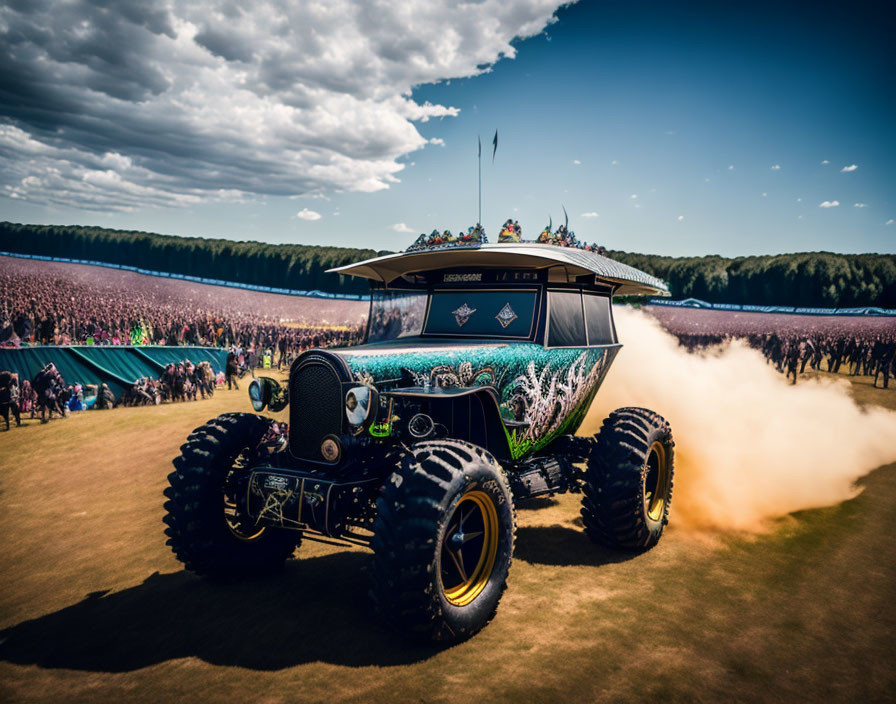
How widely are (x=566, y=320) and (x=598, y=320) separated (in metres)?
1.08

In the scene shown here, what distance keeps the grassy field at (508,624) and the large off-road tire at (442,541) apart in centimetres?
31

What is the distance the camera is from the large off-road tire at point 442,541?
12.1 ft

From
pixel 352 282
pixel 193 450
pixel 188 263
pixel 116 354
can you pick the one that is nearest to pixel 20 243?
pixel 188 263

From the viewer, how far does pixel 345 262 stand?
5750 cm

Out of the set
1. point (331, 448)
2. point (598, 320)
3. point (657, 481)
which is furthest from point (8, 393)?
point (657, 481)

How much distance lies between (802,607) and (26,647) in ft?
20.3

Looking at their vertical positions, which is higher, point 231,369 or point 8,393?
point 8,393

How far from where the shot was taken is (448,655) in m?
3.97

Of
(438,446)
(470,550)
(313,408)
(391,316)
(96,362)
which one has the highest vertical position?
(391,316)

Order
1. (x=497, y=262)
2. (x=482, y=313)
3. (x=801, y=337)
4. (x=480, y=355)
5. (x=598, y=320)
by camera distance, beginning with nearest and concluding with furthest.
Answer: (x=480, y=355), (x=497, y=262), (x=482, y=313), (x=598, y=320), (x=801, y=337)

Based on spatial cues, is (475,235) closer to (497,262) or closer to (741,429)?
(497,262)

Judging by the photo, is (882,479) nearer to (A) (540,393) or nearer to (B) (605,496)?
(B) (605,496)

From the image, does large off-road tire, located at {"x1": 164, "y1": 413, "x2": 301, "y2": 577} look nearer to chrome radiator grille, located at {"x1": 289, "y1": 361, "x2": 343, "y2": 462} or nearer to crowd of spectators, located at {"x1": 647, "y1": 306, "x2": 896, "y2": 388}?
chrome radiator grille, located at {"x1": 289, "y1": 361, "x2": 343, "y2": 462}

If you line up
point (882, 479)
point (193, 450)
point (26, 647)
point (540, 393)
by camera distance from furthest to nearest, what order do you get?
point (882, 479)
point (540, 393)
point (193, 450)
point (26, 647)
